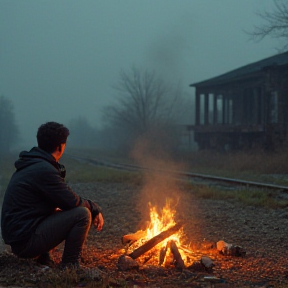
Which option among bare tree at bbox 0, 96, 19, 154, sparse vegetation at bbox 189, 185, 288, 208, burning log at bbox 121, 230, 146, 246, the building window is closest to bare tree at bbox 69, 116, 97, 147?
bare tree at bbox 0, 96, 19, 154

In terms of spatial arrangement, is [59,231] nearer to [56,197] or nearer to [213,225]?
[56,197]

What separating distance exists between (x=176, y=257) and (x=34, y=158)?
1857mm

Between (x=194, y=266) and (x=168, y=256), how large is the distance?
38 centimetres

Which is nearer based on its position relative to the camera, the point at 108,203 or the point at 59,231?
the point at 59,231

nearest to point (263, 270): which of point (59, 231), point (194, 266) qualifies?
point (194, 266)

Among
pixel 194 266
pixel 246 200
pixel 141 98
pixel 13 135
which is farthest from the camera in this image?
Result: pixel 13 135

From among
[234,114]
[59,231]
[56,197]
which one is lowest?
[59,231]

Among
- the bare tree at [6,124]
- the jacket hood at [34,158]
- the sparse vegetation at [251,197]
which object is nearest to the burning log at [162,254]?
the jacket hood at [34,158]

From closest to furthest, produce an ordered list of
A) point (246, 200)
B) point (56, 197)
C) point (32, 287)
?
1. point (32, 287)
2. point (56, 197)
3. point (246, 200)

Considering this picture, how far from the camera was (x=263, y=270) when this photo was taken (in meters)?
4.36

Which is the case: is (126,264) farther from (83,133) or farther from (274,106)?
(83,133)

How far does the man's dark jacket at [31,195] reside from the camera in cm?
385

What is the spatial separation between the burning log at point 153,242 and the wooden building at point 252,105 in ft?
72.8

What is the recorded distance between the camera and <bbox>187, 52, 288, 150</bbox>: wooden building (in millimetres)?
26344
